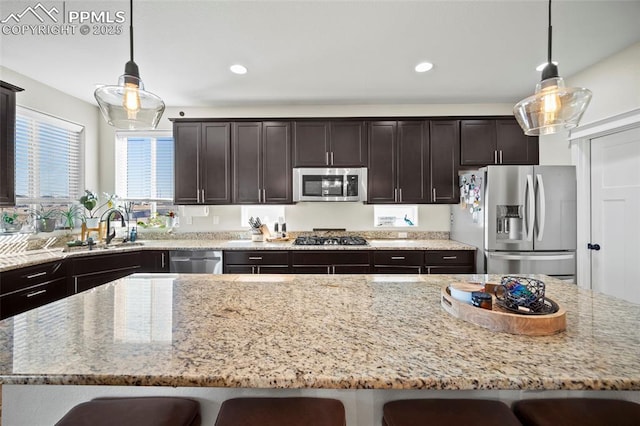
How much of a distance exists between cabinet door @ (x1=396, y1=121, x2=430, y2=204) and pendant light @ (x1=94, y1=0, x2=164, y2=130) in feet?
9.04

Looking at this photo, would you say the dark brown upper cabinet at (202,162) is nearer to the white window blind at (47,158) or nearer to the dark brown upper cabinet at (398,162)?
the white window blind at (47,158)

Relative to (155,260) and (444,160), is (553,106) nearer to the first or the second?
(444,160)

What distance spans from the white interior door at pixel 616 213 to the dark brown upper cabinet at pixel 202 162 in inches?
158

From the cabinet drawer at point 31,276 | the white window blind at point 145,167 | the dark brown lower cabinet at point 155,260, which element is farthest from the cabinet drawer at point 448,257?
the cabinet drawer at point 31,276

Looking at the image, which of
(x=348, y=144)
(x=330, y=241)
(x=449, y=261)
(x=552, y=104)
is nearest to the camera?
(x=552, y=104)

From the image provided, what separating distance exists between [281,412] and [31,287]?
2778mm

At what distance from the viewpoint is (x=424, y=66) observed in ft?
8.73

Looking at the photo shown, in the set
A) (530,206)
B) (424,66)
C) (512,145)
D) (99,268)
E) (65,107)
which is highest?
(424,66)

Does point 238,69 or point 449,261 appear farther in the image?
point 449,261

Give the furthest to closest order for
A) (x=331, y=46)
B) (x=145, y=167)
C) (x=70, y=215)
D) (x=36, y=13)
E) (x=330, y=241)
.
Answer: (x=145, y=167) < (x=330, y=241) < (x=70, y=215) < (x=331, y=46) < (x=36, y=13)

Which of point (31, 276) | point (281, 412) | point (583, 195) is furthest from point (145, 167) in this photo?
point (583, 195)

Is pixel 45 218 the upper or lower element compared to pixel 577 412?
upper

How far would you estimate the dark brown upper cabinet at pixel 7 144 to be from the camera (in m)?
2.38

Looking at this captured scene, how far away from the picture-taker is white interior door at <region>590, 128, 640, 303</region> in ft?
7.95
